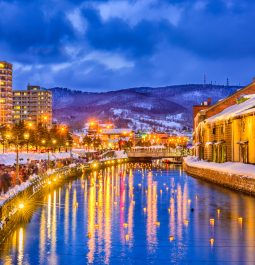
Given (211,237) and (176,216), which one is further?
(176,216)

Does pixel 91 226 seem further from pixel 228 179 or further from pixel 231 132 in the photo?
pixel 231 132

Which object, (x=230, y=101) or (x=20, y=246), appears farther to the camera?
(x=230, y=101)

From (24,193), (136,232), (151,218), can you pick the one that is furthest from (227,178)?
(136,232)

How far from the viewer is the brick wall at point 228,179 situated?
52531 mm

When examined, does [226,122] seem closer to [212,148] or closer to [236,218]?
[212,148]

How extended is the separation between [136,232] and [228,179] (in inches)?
1185

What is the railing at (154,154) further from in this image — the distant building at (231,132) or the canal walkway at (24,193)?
the canal walkway at (24,193)

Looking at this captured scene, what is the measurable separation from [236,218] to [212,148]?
49650 millimetres

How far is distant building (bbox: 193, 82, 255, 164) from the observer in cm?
6519

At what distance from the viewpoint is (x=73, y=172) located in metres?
90.2

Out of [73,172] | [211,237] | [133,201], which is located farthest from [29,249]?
[73,172]

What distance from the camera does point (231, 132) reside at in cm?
7512

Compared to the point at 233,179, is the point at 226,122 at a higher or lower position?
higher

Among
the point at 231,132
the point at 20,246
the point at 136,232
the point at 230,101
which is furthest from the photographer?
the point at 230,101
